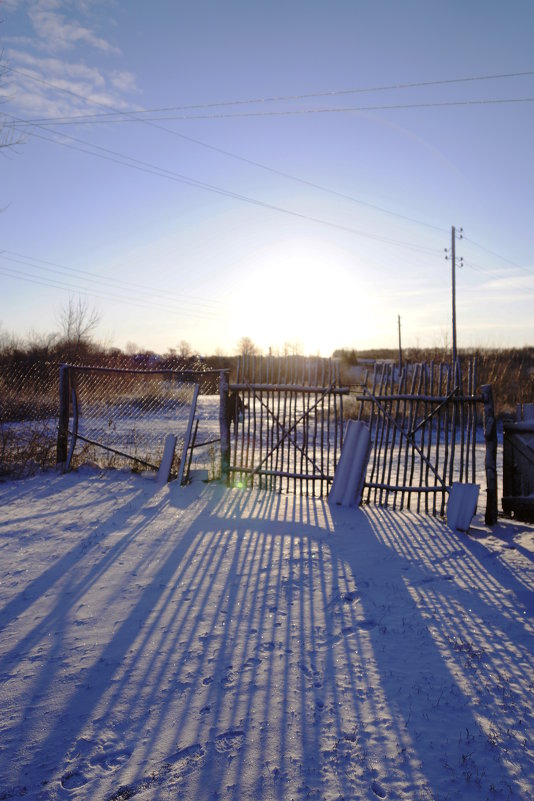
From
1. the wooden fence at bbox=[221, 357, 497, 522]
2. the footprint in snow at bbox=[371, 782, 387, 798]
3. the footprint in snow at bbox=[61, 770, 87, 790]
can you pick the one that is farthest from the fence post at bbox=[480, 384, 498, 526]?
the footprint in snow at bbox=[61, 770, 87, 790]

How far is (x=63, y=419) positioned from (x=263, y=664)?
24.2 feet

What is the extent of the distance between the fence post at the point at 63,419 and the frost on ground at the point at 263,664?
11.3 ft

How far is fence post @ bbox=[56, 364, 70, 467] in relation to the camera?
945 centimetres

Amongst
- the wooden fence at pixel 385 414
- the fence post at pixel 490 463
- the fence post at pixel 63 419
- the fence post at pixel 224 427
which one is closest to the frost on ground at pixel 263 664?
the fence post at pixel 490 463

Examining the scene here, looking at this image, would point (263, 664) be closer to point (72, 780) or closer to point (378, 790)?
point (378, 790)

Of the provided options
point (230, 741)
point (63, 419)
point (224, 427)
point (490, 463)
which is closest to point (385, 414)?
point (490, 463)

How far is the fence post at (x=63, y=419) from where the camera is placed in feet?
31.0

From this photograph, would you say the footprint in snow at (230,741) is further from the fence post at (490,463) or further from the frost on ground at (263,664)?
the fence post at (490,463)

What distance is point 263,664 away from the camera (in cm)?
334

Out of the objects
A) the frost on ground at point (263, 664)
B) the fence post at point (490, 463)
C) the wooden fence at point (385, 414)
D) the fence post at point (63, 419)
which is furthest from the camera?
the fence post at point (63, 419)

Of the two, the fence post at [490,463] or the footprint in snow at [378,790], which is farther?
the fence post at [490,463]

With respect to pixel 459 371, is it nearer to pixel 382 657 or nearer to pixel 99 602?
pixel 382 657

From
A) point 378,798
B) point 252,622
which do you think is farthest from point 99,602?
point 378,798

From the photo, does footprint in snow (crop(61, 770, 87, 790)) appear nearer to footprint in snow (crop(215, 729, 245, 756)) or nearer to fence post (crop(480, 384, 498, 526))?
footprint in snow (crop(215, 729, 245, 756))
